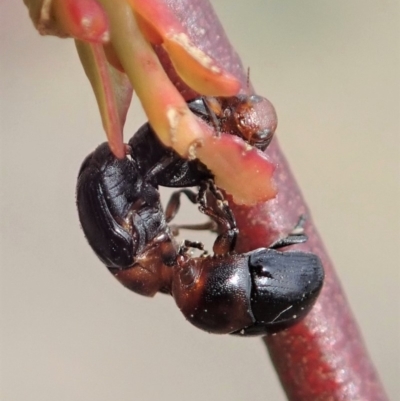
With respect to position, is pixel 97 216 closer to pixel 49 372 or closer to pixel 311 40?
pixel 49 372

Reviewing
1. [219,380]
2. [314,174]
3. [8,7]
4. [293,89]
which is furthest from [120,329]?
[8,7]

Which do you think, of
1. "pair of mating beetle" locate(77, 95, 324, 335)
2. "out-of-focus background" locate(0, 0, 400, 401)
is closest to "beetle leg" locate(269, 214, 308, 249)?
"pair of mating beetle" locate(77, 95, 324, 335)

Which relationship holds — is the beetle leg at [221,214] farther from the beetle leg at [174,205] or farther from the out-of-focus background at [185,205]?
the out-of-focus background at [185,205]

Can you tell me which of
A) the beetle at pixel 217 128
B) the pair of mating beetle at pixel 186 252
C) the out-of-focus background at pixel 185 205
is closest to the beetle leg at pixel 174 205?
the pair of mating beetle at pixel 186 252

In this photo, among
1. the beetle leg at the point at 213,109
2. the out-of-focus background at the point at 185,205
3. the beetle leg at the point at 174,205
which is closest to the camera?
the beetle leg at the point at 213,109

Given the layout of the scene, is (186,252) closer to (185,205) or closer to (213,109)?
(213,109)

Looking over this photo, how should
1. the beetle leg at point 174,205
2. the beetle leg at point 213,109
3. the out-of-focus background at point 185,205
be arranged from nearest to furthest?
the beetle leg at point 213,109
the beetle leg at point 174,205
the out-of-focus background at point 185,205
